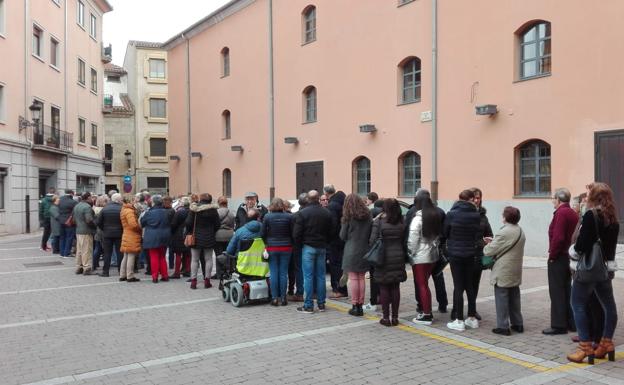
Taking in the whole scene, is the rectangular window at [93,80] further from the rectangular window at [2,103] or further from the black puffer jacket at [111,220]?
the black puffer jacket at [111,220]

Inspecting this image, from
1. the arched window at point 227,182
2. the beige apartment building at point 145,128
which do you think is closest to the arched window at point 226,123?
the arched window at point 227,182

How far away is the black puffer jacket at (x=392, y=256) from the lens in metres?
7.23

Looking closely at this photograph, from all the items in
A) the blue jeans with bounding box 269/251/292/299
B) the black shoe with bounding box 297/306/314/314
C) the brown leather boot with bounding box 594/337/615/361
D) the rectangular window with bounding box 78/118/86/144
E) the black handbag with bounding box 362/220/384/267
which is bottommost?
the black shoe with bounding box 297/306/314/314

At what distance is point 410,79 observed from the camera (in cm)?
1780

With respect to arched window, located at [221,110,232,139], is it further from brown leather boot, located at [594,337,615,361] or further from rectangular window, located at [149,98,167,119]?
rectangular window, located at [149,98,167,119]

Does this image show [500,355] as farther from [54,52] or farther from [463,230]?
[54,52]

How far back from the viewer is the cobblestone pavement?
5.41m

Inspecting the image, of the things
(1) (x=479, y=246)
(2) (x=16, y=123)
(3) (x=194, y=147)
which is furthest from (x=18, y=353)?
(3) (x=194, y=147)

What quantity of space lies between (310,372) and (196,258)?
5.41m

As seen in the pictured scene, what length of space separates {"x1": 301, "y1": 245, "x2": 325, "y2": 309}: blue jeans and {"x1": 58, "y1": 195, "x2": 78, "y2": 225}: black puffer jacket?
8949mm

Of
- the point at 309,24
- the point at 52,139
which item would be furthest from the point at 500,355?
the point at 52,139

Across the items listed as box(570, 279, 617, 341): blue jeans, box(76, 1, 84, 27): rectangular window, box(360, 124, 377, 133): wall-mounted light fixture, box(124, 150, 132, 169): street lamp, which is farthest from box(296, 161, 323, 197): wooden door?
box(124, 150, 132, 169): street lamp

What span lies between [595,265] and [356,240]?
313 centimetres

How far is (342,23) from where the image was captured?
65.6 feet
